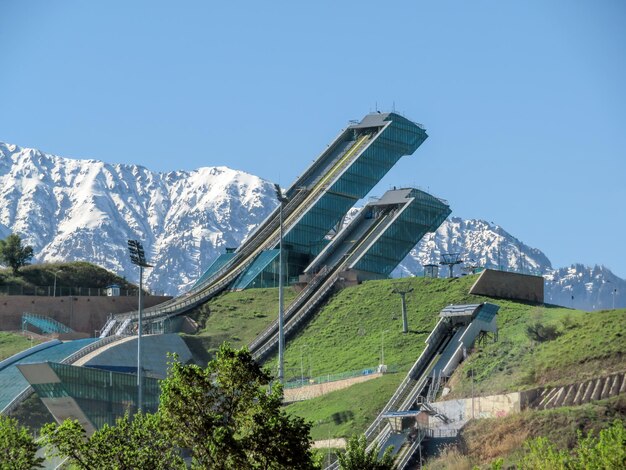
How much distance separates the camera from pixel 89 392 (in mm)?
93875

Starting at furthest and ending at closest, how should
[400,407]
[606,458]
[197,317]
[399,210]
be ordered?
[399,210] → [197,317] → [400,407] → [606,458]

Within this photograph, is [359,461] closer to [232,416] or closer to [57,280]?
[232,416]

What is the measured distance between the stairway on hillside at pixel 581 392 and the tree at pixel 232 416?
37304mm

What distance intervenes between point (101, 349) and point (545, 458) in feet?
163

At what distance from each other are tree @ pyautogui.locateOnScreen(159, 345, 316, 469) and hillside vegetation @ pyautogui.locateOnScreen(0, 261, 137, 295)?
85876mm

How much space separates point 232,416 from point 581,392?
3958cm

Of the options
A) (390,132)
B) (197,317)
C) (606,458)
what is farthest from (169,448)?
(390,132)

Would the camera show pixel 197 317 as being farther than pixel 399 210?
No

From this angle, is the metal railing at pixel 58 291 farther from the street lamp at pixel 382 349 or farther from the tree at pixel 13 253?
the street lamp at pixel 382 349

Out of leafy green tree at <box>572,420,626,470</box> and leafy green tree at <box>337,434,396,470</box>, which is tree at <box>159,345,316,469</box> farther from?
leafy green tree at <box>572,420,626,470</box>

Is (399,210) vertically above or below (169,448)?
above

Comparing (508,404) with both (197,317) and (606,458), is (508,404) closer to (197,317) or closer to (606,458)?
(606,458)

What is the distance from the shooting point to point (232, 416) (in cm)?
5250

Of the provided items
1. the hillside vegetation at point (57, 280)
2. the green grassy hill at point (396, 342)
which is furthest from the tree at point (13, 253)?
the green grassy hill at point (396, 342)
